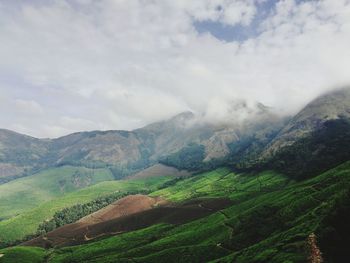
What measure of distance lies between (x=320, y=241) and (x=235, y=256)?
44.4 meters

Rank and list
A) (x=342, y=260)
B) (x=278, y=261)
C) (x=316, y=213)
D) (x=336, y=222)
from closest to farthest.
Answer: (x=342, y=260) < (x=278, y=261) < (x=336, y=222) < (x=316, y=213)

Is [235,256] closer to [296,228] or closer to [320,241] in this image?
[296,228]

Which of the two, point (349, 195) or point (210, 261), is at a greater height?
point (349, 195)

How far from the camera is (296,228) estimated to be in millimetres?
175125

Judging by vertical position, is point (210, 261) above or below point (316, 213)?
below

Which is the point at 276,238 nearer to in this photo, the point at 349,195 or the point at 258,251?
the point at 258,251

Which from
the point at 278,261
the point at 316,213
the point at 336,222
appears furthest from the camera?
the point at 316,213

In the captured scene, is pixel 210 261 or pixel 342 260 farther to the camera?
pixel 210 261

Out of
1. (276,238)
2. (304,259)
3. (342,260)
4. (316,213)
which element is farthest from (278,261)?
(316,213)

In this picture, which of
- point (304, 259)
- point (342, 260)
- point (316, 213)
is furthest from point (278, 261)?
point (316, 213)

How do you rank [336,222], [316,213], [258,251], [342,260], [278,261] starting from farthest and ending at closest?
[316,213]
[258,251]
[336,222]
[278,261]
[342,260]

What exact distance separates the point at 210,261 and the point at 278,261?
5334 cm

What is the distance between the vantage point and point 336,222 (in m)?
154

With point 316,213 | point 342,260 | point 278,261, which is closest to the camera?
point 342,260
